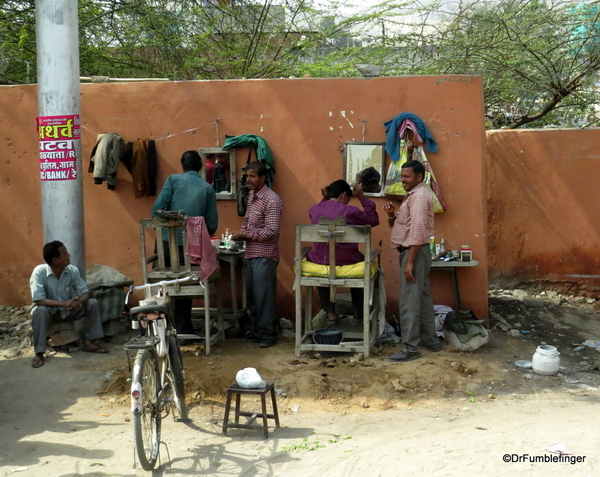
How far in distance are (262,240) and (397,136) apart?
5.98ft

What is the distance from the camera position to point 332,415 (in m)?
5.67

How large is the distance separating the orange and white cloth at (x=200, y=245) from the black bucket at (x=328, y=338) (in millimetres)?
1218

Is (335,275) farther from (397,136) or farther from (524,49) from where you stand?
(524,49)

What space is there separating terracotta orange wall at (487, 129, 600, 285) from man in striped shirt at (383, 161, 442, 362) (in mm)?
2875

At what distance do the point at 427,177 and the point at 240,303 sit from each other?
8.22ft

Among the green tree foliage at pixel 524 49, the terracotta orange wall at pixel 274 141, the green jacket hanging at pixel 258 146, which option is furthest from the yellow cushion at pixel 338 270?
the green tree foliage at pixel 524 49

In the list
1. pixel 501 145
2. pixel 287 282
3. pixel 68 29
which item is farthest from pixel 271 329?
pixel 501 145

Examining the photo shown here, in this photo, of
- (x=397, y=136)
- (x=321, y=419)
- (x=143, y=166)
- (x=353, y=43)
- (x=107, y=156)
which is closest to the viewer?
(x=321, y=419)

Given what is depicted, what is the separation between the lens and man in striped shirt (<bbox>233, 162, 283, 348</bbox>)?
7.00 meters

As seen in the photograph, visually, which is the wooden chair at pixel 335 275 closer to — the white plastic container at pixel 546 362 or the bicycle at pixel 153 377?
the white plastic container at pixel 546 362

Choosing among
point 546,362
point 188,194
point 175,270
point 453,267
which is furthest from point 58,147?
point 546,362

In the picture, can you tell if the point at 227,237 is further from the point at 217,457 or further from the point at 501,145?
the point at 501,145

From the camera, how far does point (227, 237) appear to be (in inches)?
301

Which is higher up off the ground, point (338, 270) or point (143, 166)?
point (143, 166)
